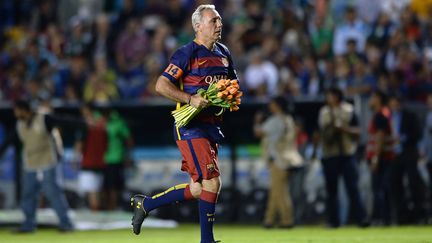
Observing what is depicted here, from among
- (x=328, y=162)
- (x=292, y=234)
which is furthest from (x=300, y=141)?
(x=292, y=234)

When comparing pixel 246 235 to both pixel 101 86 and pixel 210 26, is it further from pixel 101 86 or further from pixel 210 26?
pixel 101 86

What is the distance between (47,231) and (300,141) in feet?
16.8

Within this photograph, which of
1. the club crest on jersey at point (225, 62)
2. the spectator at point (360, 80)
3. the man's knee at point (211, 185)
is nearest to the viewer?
the man's knee at point (211, 185)

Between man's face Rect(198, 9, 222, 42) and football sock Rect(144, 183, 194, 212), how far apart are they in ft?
5.35

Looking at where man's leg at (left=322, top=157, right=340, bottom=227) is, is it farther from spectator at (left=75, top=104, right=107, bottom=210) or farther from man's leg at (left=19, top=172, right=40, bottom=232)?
spectator at (left=75, top=104, right=107, bottom=210)

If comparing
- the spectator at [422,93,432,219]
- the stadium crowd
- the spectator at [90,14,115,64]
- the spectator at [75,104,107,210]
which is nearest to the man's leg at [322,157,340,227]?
the spectator at [422,93,432,219]

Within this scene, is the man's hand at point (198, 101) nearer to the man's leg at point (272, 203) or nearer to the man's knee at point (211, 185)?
the man's knee at point (211, 185)

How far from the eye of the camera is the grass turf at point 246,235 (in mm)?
14828

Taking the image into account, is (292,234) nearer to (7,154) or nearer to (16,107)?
(16,107)

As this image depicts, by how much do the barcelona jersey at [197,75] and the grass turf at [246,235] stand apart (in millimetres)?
2743

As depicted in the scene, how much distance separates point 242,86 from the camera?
22.9m

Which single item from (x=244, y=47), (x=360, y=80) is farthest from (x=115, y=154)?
(x=360, y=80)

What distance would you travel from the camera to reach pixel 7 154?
23.2 m

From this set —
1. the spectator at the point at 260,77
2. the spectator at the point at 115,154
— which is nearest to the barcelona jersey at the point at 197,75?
the spectator at the point at 115,154
